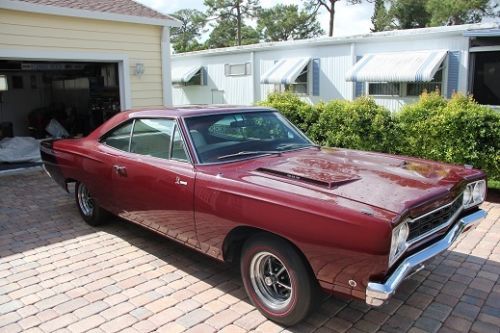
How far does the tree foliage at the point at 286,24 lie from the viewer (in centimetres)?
3856

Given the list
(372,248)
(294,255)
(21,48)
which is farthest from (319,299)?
(21,48)

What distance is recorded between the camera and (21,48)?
8578 millimetres

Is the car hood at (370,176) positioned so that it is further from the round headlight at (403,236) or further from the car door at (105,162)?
the car door at (105,162)

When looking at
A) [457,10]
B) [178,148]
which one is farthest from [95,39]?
[457,10]

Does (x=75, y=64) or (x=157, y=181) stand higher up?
(x=75, y=64)

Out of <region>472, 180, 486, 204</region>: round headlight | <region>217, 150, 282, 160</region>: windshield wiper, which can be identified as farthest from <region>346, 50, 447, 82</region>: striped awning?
<region>217, 150, 282, 160</region>: windshield wiper

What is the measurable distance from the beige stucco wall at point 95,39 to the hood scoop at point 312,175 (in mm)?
7022

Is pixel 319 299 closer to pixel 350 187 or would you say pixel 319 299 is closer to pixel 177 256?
pixel 350 187

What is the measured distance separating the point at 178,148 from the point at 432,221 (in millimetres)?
2189

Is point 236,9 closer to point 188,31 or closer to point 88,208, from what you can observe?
point 188,31

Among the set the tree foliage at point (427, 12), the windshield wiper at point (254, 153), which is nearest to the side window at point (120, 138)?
the windshield wiper at point (254, 153)

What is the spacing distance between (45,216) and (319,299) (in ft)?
14.3

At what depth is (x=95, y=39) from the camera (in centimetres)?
957

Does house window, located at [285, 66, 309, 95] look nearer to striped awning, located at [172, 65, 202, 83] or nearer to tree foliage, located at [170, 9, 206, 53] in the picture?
striped awning, located at [172, 65, 202, 83]
